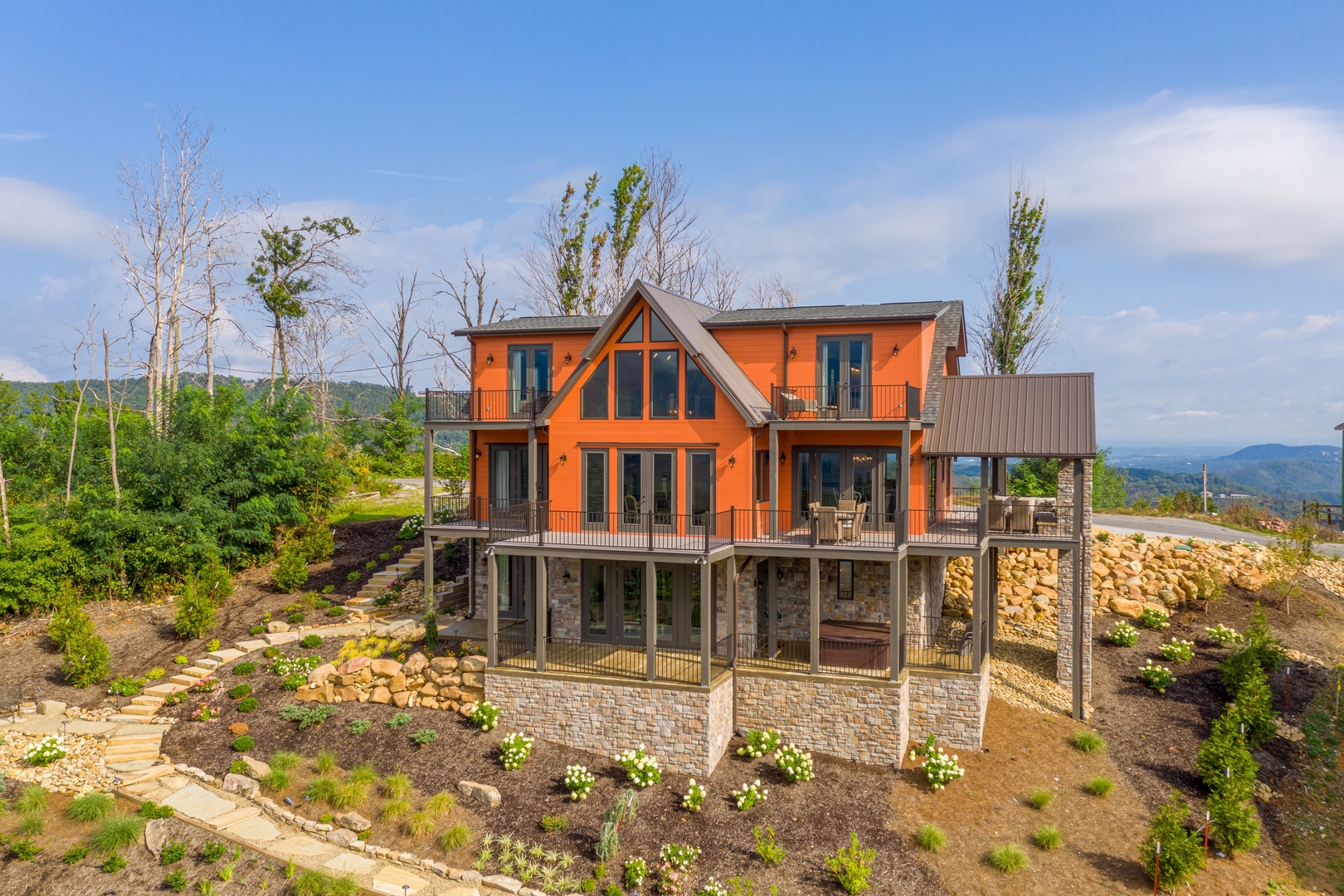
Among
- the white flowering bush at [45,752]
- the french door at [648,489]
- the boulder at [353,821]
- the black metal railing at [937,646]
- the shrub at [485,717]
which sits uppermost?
the french door at [648,489]

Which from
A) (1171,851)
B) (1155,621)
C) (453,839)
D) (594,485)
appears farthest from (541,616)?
(1155,621)

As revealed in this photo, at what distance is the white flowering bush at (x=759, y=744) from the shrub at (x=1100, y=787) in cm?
618

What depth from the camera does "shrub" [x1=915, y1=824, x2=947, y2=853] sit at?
45.6ft

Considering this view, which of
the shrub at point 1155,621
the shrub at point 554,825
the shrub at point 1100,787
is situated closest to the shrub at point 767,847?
the shrub at point 554,825

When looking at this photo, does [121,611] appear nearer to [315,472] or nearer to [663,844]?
[315,472]

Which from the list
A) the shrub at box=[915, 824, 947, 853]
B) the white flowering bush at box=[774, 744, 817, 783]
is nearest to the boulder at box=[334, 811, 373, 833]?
the white flowering bush at box=[774, 744, 817, 783]

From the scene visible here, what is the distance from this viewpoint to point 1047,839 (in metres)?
14.0

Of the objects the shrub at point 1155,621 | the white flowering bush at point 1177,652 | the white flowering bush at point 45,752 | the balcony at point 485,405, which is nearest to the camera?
the white flowering bush at point 45,752

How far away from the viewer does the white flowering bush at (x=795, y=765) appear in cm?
1595

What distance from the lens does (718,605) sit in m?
19.0

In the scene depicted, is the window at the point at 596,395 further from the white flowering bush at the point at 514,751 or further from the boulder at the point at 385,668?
the white flowering bush at the point at 514,751

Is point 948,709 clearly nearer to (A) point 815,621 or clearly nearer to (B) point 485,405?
(A) point 815,621

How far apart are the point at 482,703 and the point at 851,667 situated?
8.21 m

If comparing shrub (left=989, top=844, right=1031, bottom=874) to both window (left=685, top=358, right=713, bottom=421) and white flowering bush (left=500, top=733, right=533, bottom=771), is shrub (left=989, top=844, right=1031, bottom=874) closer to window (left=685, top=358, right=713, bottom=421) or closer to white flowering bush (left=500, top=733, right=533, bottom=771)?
white flowering bush (left=500, top=733, right=533, bottom=771)
